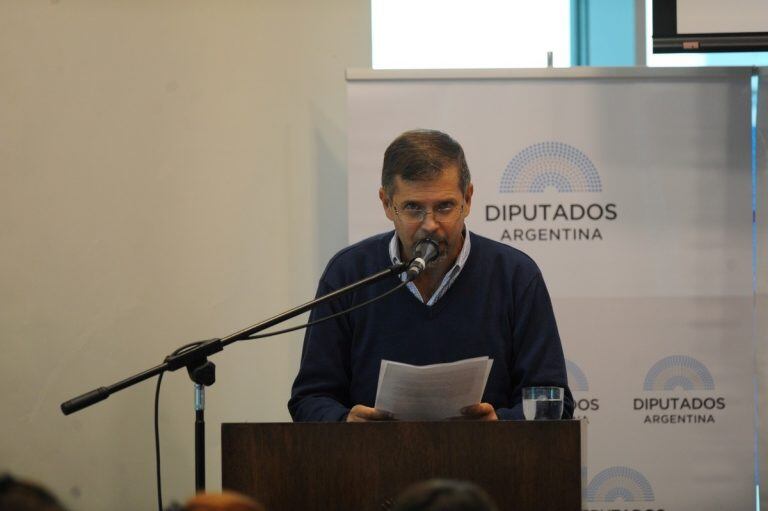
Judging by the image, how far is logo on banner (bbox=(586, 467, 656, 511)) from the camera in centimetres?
399

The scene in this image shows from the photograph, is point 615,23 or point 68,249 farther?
point 615,23

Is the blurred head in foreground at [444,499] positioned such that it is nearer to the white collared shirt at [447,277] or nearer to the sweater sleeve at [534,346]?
the sweater sleeve at [534,346]

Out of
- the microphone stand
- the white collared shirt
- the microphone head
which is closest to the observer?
the microphone stand

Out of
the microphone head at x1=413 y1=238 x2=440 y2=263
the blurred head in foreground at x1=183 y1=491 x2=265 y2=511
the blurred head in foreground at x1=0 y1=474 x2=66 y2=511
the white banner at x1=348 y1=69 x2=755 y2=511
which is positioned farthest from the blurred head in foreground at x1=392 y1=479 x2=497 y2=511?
the white banner at x1=348 y1=69 x2=755 y2=511

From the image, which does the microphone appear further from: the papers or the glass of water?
the glass of water

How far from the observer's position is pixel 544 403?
2.47 m

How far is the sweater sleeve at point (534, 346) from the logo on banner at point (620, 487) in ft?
3.87

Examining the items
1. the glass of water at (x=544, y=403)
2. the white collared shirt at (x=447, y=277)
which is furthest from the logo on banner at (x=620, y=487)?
the glass of water at (x=544, y=403)

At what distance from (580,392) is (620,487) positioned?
1.29ft

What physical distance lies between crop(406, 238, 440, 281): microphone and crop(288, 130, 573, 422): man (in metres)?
0.32

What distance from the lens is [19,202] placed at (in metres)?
4.45

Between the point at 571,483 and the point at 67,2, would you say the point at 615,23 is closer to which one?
the point at 67,2

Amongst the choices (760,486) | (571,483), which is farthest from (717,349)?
(571,483)

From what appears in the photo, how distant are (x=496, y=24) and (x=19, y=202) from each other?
2.31 meters
